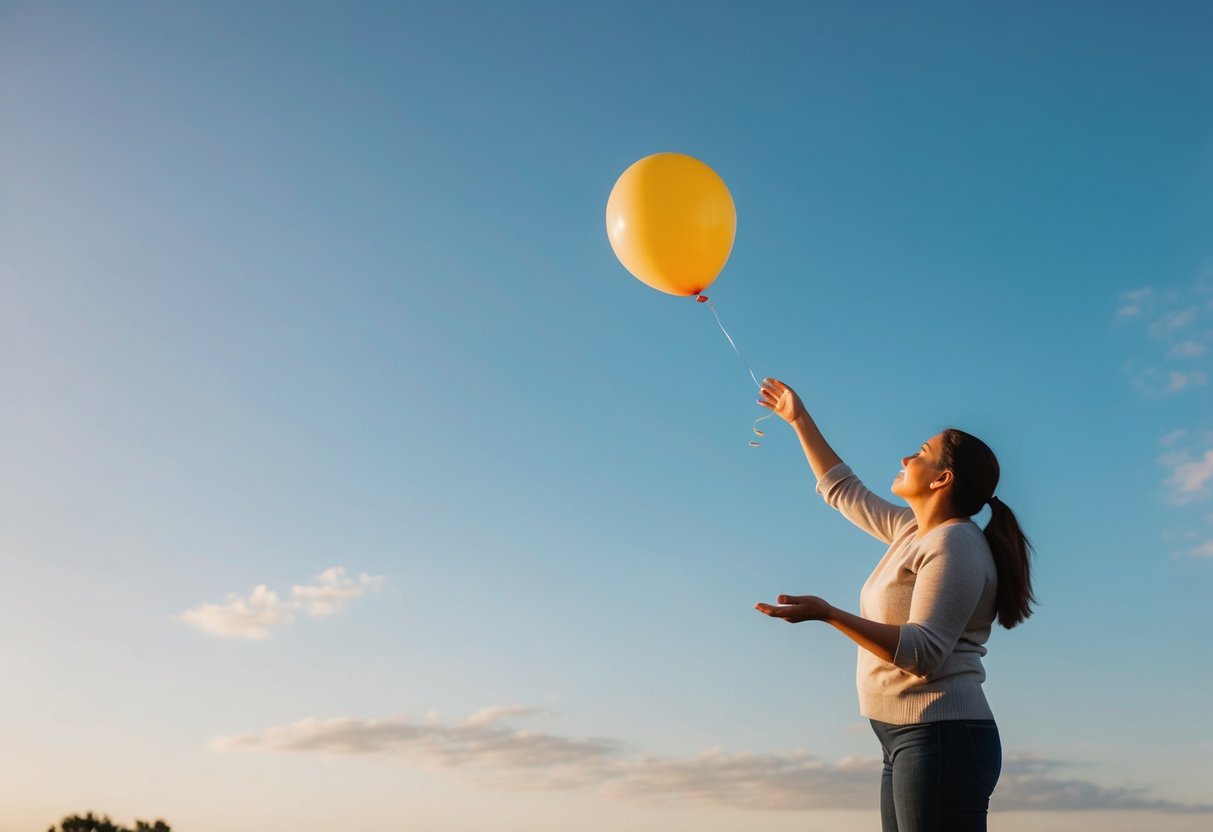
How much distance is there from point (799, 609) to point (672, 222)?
340cm

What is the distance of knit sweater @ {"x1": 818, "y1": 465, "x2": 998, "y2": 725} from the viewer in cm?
359

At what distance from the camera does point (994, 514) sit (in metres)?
4.01

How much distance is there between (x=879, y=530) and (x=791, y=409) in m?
0.87

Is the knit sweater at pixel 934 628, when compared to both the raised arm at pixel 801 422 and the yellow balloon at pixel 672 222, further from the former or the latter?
the yellow balloon at pixel 672 222

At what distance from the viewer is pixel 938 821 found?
139 inches

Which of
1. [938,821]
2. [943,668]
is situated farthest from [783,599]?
[938,821]

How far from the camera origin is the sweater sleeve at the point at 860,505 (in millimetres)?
4676

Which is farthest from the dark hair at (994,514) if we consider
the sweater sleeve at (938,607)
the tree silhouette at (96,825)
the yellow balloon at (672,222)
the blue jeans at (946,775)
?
the tree silhouette at (96,825)

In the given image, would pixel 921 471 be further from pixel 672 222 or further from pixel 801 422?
pixel 672 222

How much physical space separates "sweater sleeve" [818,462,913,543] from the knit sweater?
574mm

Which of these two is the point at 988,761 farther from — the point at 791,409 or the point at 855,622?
the point at 791,409

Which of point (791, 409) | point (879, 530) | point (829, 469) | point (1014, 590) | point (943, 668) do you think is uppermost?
point (791, 409)

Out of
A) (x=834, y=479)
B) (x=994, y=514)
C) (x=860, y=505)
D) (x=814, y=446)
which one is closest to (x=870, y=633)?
(x=994, y=514)

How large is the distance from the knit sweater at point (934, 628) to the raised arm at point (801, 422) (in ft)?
3.57
